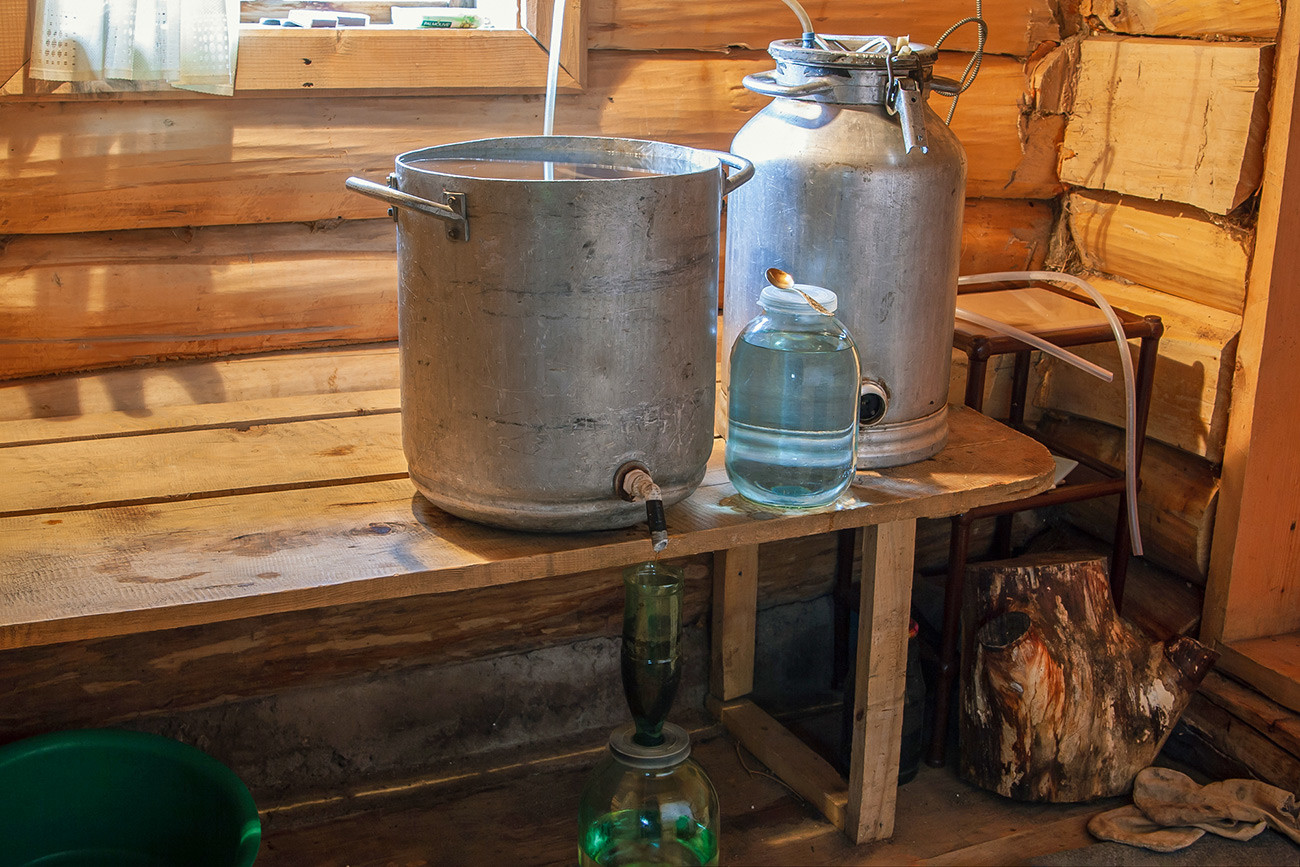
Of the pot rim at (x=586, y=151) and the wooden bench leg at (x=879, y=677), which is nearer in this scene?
the pot rim at (x=586, y=151)

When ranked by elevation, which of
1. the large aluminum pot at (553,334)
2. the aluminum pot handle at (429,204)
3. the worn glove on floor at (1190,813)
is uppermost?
the aluminum pot handle at (429,204)

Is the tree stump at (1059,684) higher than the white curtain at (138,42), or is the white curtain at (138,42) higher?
the white curtain at (138,42)

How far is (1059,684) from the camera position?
1.84 meters

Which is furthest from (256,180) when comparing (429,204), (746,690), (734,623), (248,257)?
(746,690)

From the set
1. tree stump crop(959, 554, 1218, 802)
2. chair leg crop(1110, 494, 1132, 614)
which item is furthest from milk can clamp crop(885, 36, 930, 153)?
chair leg crop(1110, 494, 1132, 614)

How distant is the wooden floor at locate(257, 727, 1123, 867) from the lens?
1731mm

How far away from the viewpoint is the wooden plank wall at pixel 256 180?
161 cm

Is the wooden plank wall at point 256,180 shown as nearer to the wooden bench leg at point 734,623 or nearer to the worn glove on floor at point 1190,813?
the wooden bench leg at point 734,623

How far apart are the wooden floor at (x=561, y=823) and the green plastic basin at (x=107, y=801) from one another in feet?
0.67

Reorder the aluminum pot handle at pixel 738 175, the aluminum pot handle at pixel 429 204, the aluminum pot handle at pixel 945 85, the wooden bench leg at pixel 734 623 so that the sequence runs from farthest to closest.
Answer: the wooden bench leg at pixel 734 623 < the aluminum pot handle at pixel 945 85 < the aluminum pot handle at pixel 738 175 < the aluminum pot handle at pixel 429 204

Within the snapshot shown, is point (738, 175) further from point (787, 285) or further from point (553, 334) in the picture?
point (553, 334)

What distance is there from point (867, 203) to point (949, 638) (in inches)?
32.2

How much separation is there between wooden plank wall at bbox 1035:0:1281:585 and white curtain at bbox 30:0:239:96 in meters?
1.39

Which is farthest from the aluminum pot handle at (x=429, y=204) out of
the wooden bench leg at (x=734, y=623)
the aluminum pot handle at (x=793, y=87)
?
the wooden bench leg at (x=734, y=623)
